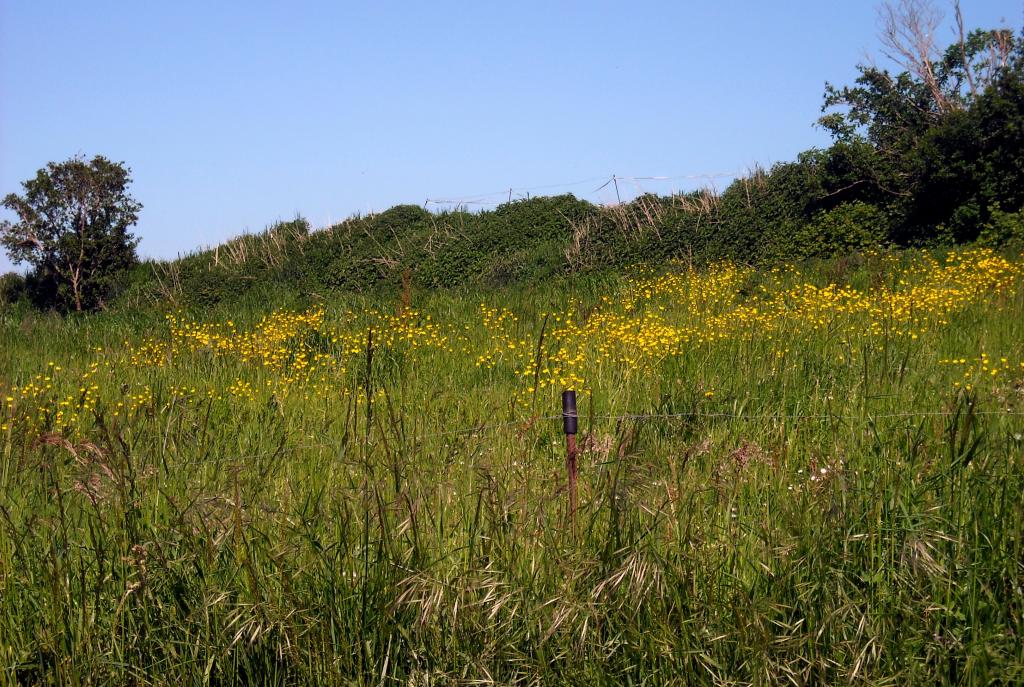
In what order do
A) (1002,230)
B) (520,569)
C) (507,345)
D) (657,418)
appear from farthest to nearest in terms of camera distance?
1. (1002,230)
2. (507,345)
3. (657,418)
4. (520,569)

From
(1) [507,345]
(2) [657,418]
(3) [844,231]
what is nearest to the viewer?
(2) [657,418]

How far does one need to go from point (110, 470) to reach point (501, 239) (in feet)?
57.2

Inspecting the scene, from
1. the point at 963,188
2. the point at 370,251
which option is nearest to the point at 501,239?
the point at 370,251

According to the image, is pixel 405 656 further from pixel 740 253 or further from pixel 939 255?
pixel 740 253

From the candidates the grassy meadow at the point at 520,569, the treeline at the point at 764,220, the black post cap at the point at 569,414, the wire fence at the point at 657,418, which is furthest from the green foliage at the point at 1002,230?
the black post cap at the point at 569,414

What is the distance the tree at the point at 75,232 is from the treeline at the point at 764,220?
93 cm

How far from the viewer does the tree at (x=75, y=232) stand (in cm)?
2280

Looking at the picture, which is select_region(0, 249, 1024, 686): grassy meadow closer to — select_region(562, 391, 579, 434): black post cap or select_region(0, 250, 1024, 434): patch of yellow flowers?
select_region(562, 391, 579, 434): black post cap

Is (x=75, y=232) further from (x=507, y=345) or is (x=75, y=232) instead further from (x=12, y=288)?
(x=507, y=345)

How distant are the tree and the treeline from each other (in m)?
0.93

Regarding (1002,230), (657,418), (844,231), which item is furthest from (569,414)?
(844,231)

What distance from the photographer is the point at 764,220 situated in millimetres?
16797

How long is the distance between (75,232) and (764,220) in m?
17.2

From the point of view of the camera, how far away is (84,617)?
3.00 m
